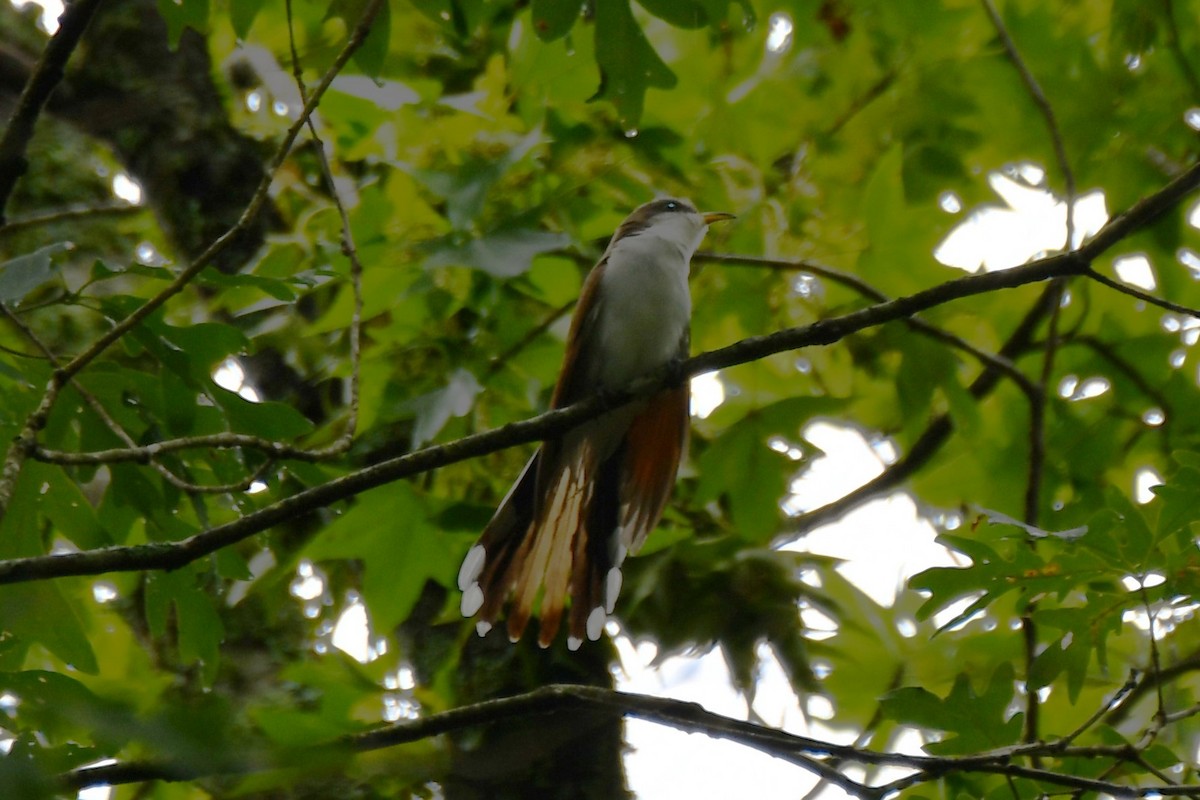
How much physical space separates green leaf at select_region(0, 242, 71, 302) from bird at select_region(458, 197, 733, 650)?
1291mm

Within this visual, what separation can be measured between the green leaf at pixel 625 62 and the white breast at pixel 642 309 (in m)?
0.91

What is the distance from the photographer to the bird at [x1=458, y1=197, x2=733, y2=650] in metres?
3.14

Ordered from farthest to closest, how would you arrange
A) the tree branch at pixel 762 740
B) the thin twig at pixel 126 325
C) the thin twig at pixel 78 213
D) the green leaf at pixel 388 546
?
1. the thin twig at pixel 78 213
2. the green leaf at pixel 388 546
3. the tree branch at pixel 762 740
4. the thin twig at pixel 126 325

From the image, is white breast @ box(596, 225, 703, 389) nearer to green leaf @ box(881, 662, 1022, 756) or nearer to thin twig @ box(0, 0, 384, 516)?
thin twig @ box(0, 0, 384, 516)

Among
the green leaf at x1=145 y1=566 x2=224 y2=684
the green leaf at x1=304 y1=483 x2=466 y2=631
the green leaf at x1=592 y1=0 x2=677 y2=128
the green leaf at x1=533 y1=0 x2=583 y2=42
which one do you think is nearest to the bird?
the green leaf at x1=304 y1=483 x2=466 y2=631

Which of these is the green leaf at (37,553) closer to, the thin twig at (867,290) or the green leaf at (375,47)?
the green leaf at (375,47)

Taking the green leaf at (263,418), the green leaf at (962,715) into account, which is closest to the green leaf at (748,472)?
the green leaf at (962,715)

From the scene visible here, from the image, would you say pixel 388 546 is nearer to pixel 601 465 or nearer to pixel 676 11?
pixel 601 465

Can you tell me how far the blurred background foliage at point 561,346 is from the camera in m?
2.46

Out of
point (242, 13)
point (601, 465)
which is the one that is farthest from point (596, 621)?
point (242, 13)

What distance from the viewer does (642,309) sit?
146 inches

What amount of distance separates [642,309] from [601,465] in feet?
1.72

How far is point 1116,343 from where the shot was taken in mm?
3770

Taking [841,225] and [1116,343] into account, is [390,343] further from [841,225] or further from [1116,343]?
[1116,343]
